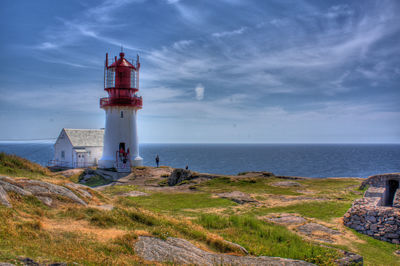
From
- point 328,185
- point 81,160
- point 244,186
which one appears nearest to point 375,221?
point 328,185

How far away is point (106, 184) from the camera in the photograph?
111 ft

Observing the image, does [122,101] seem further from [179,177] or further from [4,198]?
[4,198]

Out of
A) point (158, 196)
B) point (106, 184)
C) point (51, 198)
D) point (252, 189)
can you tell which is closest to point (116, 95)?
point (106, 184)

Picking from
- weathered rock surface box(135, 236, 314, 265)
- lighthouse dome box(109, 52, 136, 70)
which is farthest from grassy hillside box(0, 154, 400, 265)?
lighthouse dome box(109, 52, 136, 70)

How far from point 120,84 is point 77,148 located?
44.9 ft

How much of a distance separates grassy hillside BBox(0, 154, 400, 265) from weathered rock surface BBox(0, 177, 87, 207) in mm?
410

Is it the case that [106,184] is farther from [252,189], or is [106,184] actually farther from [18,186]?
[18,186]

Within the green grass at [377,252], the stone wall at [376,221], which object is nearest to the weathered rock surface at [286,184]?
the stone wall at [376,221]

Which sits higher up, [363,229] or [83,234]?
[83,234]

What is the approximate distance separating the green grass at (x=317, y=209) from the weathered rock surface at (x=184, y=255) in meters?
9.69

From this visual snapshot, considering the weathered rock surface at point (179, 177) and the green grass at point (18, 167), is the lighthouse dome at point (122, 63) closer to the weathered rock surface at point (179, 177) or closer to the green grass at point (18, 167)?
the weathered rock surface at point (179, 177)

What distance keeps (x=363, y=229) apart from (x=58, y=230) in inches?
634

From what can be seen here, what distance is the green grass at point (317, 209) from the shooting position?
18.6m

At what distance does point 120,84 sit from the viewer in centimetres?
4031
